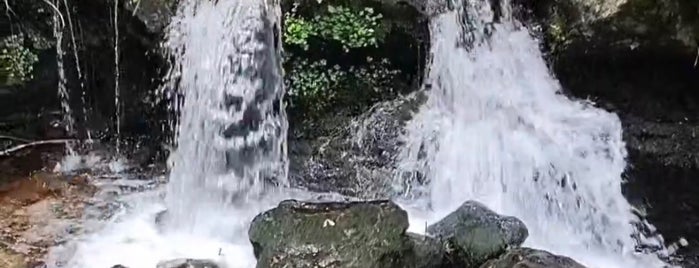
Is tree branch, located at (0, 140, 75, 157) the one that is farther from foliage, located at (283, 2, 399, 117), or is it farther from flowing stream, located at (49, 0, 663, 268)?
foliage, located at (283, 2, 399, 117)

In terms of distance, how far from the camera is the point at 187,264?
14.9ft

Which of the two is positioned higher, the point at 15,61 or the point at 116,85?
the point at 15,61

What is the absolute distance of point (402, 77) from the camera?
19.9ft

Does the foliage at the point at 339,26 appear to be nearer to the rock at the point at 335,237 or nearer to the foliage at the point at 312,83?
the foliage at the point at 312,83

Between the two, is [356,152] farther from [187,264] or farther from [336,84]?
[187,264]

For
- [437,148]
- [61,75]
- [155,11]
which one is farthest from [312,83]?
[61,75]

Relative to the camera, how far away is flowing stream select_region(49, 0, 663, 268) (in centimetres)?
514

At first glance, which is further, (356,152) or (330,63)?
(330,63)

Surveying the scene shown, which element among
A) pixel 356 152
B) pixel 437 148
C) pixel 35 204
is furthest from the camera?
pixel 356 152

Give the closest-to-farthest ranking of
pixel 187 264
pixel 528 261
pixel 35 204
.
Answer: pixel 528 261
pixel 187 264
pixel 35 204

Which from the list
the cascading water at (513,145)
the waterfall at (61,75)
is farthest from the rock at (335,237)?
the waterfall at (61,75)

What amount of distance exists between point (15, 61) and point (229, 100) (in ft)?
5.45

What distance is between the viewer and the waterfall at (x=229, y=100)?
5.74 m

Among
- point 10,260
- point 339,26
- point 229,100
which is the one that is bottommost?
point 10,260
